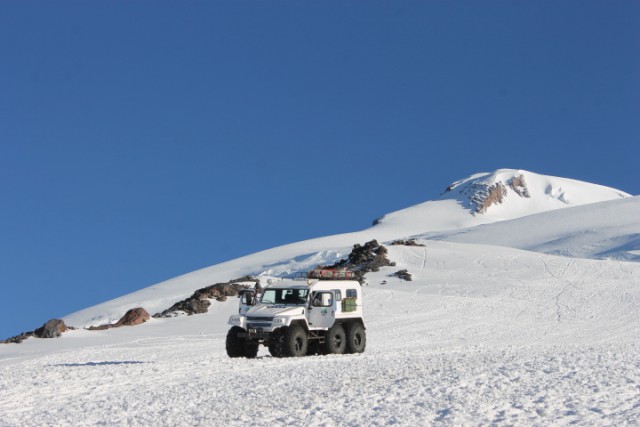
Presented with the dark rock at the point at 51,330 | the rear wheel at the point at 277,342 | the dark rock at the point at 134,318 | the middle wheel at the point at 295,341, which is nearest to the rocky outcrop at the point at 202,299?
the dark rock at the point at 134,318

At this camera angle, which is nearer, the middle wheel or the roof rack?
the middle wheel

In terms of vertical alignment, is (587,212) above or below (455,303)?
above

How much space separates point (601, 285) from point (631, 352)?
90.3ft

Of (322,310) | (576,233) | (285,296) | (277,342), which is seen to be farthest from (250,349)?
(576,233)

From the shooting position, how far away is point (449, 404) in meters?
11.5

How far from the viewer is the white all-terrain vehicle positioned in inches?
779

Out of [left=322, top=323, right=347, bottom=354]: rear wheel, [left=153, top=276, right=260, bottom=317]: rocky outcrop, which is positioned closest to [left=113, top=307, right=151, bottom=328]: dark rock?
[left=153, top=276, right=260, bottom=317]: rocky outcrop

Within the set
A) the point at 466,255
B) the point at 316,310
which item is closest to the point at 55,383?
the point at 316,310

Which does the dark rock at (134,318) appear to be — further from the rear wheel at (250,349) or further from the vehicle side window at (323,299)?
the vehicle side window at (323,299)

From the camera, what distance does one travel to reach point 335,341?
20953mm

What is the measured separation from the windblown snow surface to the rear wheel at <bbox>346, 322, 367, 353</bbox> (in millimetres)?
1280

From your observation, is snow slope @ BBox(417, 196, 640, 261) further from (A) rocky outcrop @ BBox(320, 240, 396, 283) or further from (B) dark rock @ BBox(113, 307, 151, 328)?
(B) dark rock @ BBox(113, 307, 151, 328)

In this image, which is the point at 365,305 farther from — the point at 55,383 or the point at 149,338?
the point at 55,383

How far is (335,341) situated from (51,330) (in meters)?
17.2
